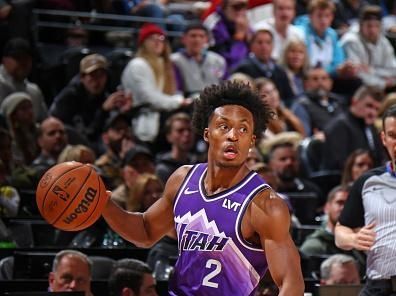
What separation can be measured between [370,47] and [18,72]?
16.8 ft

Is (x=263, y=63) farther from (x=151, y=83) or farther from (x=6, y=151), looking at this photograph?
(x=6, y=151)

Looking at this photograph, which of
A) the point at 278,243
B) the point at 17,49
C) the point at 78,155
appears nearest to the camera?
the point at 278,243

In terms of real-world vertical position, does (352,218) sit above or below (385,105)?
above

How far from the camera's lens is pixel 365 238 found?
6195 mm

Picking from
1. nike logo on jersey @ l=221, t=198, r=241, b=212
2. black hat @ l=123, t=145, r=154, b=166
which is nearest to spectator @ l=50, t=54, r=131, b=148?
black hat @ l=123, t=145, r=154, b=166

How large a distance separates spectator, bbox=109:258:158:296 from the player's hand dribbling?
138 centimetres

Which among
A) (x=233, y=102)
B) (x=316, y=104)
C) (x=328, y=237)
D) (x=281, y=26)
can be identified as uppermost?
(x=233, y=102)

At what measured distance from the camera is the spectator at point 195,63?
1192 centimetres

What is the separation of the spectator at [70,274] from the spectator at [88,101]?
158 inches

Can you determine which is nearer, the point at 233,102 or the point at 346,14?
the point at 233,102

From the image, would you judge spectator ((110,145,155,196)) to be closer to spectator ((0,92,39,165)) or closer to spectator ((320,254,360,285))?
spectator ((0,92,39,165))

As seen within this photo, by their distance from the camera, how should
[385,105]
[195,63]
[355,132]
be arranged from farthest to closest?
[195,63] < [385,105] < [355,132]

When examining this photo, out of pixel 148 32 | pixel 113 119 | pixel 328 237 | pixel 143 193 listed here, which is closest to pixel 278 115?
pixel 148 32

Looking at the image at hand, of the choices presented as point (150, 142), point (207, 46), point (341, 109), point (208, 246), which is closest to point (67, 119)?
point (150, 142)
